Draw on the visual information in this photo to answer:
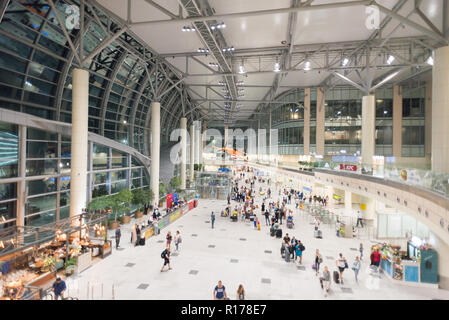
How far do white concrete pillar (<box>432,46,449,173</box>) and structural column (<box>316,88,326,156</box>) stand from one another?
22375 millimetres

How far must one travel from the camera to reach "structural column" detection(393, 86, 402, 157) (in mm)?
31328

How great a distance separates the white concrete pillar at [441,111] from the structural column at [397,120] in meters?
23.6

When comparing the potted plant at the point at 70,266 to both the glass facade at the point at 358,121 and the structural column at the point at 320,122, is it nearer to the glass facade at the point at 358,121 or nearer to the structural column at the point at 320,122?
the structural column at the point at 320,122

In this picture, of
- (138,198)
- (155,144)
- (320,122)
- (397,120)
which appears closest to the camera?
(138,198)

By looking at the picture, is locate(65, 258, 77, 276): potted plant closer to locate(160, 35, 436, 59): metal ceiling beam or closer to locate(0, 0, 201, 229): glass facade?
locate(0, 0, 201, 229): glass facade

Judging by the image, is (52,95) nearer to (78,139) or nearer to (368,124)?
(78,139)

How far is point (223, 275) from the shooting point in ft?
33.8

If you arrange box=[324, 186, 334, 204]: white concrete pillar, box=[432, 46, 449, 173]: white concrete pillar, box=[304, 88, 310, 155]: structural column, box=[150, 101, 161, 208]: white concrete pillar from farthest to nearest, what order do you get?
box=[304, 88, 310, 155]: structural column → box=[324, 186, 334, 204]: white concrete pillar → box=[150, 101, 161, 208]: white concrete pillar → box=[432, 46, 449, 173]: white concrete pillar

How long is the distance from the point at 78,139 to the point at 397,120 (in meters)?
34.8

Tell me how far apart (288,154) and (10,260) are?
34432 mm

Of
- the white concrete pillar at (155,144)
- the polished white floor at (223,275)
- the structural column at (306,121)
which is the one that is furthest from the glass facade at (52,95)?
the structural column at (306,121)

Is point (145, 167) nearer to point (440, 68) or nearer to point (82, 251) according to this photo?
point (82, 251)

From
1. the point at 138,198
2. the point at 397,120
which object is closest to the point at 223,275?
the point at 138,198

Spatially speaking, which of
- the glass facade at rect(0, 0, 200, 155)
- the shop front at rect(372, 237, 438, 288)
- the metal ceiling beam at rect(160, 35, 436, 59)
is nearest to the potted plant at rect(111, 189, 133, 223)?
the glass facade at rect(0, 0, 200, 155)
